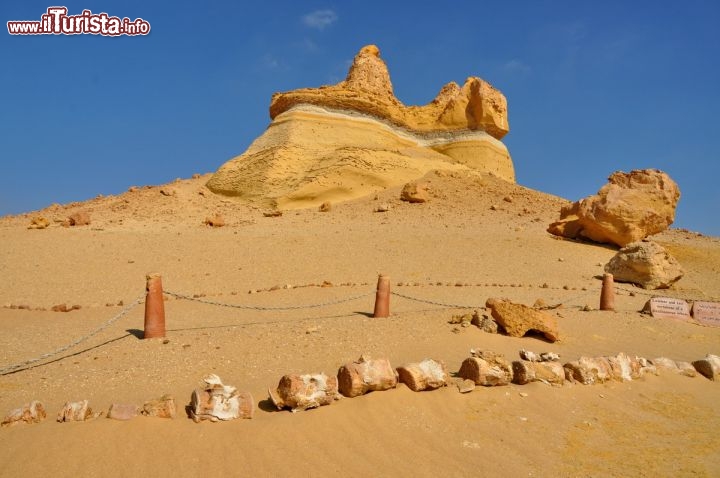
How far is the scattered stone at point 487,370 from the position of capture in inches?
191

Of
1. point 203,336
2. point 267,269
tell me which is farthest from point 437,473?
point 267,269

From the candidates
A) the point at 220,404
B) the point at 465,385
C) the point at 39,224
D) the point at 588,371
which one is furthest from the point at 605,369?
the point at 39,224

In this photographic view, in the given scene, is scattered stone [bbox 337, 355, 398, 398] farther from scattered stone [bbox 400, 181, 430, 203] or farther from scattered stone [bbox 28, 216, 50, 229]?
scattered stone [bbox 28, 216, 50, 229]

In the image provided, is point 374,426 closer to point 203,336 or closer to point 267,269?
point 203,336

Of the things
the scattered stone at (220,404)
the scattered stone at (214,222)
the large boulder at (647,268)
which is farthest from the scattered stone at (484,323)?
the scattered stone at (214,222)

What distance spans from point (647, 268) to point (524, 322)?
6752 mm

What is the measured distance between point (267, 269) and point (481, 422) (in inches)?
340

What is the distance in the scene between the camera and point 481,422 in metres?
4.24

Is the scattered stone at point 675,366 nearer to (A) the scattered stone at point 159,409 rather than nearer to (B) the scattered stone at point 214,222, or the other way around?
(A) the scattered stone at point 159,409

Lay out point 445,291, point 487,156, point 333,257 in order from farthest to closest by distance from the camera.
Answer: point 487,156 < point 333,257 < point 445,291

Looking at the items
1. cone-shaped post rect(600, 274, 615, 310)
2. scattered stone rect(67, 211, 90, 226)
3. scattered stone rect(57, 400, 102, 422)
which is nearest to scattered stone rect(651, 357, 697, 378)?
cone-shaped post rect(600, 274, 615, 310)

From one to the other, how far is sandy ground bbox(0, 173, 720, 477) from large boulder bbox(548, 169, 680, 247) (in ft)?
3.26

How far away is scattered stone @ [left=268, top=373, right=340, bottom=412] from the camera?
4.13 m

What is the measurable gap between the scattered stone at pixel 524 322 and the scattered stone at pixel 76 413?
17.0 ft
